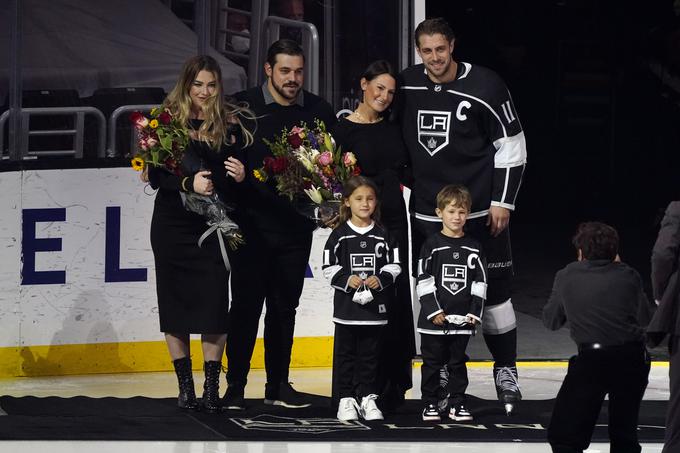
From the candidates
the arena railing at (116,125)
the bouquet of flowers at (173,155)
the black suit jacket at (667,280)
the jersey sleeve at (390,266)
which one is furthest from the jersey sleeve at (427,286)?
the arena railing at (116,125)

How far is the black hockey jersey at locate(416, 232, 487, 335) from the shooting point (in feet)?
24.2

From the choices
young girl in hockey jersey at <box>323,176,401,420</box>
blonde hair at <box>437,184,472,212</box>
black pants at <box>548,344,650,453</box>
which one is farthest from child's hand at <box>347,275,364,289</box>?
black pants at <box>548,344,650,453</box>

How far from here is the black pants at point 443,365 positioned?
24.4 ft

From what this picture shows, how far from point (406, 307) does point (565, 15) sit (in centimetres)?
1617

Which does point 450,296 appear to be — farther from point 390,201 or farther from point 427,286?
point 390,201

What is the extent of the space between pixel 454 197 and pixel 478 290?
1.35 feet

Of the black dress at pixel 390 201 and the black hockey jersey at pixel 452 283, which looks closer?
the black hockey jersey at pixel 452 283

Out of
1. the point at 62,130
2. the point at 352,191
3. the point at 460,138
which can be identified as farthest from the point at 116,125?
the point at 460,138

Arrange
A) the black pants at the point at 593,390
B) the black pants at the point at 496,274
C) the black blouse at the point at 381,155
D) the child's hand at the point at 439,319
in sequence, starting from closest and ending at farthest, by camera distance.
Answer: the black pants at the point at 593,390, the child's hand at the point at 439,319, the black blouse at the point at 381,155, the black pants at the point at 496,274

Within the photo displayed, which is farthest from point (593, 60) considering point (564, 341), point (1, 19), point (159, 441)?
point (159, 441)

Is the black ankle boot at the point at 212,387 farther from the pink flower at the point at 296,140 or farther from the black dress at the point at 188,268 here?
the pink flower at the point at 296,140

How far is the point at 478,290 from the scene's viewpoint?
24.3 ft

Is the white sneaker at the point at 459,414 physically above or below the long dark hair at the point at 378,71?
below

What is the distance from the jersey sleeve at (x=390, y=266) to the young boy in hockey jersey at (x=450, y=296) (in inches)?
4.1
